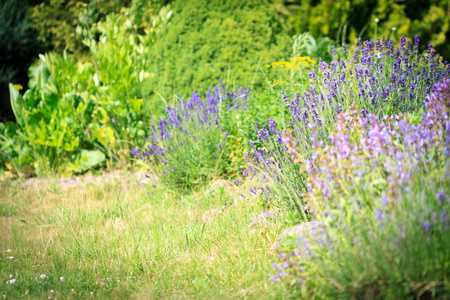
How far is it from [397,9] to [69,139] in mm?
5464

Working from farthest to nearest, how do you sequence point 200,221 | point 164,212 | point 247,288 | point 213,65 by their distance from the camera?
point 213,65, point 164,212, point 200,221, point 247,288

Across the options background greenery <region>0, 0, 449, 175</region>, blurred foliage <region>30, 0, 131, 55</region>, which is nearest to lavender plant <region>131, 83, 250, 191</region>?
background greenery <region>0, 0, 449, 175</region>

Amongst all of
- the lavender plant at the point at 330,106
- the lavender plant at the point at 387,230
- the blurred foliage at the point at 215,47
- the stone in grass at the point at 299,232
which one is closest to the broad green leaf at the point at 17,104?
the blurred foliage at the point at 215,47

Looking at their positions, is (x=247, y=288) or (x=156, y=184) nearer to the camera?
(x=247, y=288)

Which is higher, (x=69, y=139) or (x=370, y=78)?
(x=370, y=78)

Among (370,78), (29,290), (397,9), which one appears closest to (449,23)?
(397,9)

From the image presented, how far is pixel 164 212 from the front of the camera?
11.2ft

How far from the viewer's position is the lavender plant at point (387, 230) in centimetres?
156

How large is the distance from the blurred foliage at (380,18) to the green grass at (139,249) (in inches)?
164

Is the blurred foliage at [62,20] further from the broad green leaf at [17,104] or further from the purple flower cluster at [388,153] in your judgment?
the purple flower cluster at [388,153]

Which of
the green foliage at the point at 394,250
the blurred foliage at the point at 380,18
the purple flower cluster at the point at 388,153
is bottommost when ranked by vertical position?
the green foliage at the point at 394,250

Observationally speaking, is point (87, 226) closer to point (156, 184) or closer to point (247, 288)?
point (156, 184)

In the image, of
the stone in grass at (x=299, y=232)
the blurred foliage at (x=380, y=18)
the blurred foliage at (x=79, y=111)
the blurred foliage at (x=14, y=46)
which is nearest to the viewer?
the stone in grass at (x=299, y=232)

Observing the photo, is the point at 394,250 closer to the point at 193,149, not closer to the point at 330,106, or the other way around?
the point at 330,106
